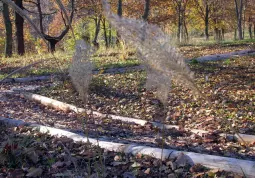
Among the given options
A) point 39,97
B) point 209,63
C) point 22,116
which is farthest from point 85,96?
point 209,63

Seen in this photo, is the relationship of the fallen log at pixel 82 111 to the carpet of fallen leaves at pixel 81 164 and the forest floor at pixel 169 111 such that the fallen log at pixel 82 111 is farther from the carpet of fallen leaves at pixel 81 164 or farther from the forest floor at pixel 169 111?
the carpet of fallen leaves at pixel 81 164

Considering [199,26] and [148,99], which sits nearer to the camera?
[148,99]

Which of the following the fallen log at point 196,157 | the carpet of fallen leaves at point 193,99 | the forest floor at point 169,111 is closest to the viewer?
the fallen log at point 196,157

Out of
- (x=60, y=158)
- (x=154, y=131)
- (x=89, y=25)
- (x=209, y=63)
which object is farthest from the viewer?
(x=89, y=25)

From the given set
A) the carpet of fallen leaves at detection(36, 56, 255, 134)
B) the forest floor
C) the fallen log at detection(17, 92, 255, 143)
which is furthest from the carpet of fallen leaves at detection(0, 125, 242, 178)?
the carpet of fallen leaves at detection(36, 56, 255, 134)

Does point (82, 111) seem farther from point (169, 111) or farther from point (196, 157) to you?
point (196, 157)

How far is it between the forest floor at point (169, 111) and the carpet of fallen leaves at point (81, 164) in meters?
0.02

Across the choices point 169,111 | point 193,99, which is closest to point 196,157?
point 169,111

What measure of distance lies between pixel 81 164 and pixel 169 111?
268 centimetres

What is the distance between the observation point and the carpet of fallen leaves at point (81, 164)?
2.60 metres

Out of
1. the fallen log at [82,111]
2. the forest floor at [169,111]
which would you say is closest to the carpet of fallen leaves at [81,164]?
the forest floor at [169,111]

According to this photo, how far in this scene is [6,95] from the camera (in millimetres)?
6891

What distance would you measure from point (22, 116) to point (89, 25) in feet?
104

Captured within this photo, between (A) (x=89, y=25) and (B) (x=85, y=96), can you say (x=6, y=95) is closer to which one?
(B) (x=85, y=96)
